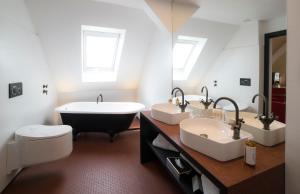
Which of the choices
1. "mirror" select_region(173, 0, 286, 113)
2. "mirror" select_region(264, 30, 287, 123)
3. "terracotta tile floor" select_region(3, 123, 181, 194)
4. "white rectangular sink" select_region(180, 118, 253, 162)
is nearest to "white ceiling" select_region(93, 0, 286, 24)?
"mirror" select_region(173, 0, 286, 113)

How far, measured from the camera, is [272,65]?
51.4 inches

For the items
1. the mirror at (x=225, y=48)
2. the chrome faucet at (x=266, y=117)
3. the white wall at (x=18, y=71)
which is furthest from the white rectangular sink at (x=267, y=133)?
the white wall at (x=18, y=71)

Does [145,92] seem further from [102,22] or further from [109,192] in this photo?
[109,192]

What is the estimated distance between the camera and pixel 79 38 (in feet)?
9.95

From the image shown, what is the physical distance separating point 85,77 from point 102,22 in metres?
1.36

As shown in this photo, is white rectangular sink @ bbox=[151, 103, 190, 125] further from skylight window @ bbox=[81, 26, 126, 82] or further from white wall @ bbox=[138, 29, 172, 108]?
skylight window @ bbox=[81, 26, 126, 82]

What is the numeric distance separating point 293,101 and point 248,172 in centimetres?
48

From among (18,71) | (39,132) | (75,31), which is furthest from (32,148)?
(75,31)

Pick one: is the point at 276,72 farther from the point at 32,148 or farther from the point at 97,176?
the point at 32,148

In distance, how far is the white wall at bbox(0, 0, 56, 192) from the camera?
193 centimetres

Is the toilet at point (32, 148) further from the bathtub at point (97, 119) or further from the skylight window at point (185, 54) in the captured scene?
the skylight window at point (185, 54)

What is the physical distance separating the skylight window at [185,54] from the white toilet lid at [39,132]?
1606 mm

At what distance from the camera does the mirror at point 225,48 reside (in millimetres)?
1423

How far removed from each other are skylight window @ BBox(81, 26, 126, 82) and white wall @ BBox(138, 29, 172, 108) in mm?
582
